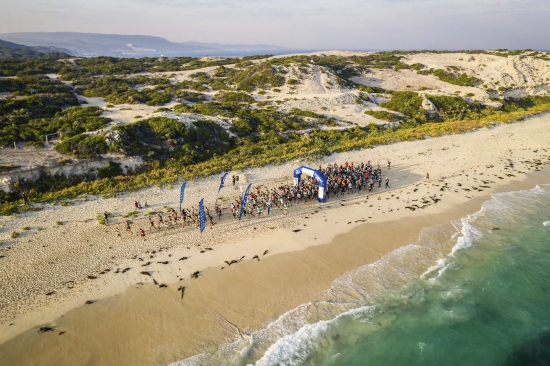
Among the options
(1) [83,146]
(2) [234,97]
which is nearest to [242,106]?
(2) [234,97]

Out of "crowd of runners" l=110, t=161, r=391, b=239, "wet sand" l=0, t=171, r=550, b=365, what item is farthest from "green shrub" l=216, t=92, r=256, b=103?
"wet sand" l=0, t=171, r=550, b=365

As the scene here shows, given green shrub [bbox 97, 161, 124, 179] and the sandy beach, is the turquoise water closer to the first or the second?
the sandy beach

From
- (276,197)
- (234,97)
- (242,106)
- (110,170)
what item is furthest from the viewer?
(234,97)

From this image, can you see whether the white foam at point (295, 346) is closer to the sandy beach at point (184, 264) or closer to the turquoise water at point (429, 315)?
the turquoise water at point (429, 315)

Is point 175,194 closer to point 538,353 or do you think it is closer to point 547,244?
point 538,353

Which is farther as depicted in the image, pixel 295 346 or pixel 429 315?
pixel 429 315

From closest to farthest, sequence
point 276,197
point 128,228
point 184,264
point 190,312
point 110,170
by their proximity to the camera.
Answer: point 190,312, point 184,264, point 128,228, point 276,197, point 110,170

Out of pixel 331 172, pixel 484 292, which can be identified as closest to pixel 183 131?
pixel 331 172

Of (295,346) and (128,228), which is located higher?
(128,228)

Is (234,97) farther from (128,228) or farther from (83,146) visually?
(128,228)
